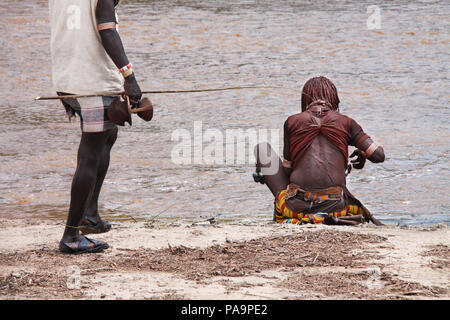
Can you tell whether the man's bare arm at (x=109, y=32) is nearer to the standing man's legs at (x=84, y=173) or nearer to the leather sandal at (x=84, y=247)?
the standing man's legs at (x=84, y=173)

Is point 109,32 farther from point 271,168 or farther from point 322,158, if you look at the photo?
point 271,168

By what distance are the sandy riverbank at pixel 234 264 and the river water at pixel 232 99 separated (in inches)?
40.5

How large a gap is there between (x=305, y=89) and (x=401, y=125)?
11.4 feet

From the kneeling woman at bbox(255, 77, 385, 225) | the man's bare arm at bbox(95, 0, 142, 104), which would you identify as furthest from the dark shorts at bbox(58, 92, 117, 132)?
the kneeling woman at bbox(255, 77, 385, 225)

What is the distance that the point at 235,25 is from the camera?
46.2 feet

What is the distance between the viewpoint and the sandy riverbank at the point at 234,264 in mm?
3787

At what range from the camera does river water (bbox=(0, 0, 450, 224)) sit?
6531 millimetres

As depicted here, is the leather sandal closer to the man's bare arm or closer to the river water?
the man's bare arm

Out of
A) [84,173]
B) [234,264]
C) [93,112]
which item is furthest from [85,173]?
[234,264]

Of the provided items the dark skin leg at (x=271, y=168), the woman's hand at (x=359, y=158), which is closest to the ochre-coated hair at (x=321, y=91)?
the woman's hand at (x=359, y=158)

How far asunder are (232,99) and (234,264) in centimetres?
581

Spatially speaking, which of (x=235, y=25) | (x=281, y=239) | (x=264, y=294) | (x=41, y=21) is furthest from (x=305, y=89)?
(x=41, y=21)

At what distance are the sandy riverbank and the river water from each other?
1.03 meters
